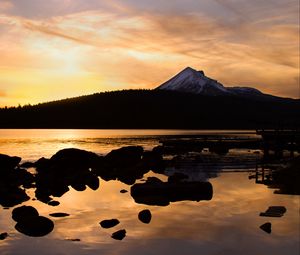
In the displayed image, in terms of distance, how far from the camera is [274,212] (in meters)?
21.9

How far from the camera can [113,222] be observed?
20141 mm

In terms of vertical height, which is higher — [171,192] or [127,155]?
[127,155]

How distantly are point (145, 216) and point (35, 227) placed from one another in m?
5.11

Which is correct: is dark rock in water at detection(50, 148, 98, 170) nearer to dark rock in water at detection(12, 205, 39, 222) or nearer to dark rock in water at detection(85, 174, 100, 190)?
dark rock in water at detection(85, 174, 100, 190)

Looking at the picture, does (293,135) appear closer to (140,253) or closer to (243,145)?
(243,145)

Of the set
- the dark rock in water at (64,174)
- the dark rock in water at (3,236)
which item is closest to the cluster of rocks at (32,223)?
the dark rock in water at (3,236)

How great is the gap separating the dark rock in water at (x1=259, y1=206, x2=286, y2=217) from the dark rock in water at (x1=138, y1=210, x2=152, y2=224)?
545 centimetres

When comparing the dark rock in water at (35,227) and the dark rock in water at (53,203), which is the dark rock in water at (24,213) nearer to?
the dark rock in water at (35,227)

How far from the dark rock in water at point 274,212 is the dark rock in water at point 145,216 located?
5449 millimetres

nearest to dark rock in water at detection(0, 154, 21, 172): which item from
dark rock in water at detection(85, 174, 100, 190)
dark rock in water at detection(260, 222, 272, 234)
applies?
dark rock in water at detection(85, 174, 100, 190)

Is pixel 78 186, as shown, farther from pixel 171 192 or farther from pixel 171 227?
pixel 171 227

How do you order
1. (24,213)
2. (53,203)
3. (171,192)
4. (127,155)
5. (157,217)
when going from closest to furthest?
(24,213) → (157,217) → (53,203) → (171,192) → (127,155)

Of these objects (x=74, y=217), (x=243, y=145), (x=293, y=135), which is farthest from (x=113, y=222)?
(x=243, y=145)

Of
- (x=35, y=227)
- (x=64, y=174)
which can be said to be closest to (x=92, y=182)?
(x=64, y=174)
